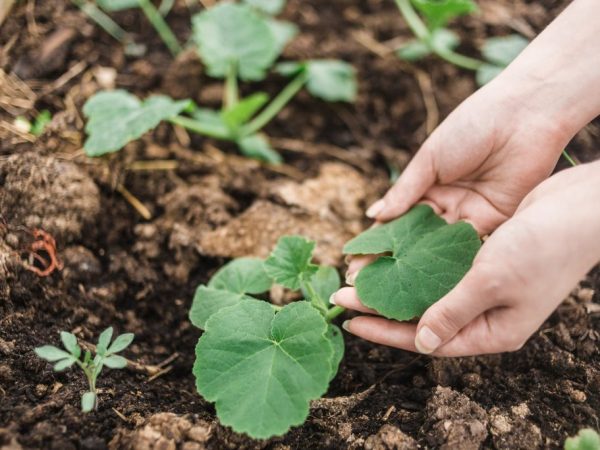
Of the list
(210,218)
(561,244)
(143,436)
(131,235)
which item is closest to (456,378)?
(561,244)

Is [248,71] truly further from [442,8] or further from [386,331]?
[386,331]

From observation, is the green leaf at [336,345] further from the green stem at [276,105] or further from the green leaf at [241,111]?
the green stem at [276,105]

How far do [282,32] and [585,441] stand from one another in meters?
2.54

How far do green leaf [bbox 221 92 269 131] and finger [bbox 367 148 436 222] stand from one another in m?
0.80

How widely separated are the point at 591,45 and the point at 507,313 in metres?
1.14

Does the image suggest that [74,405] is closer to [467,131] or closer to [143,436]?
[143,436]

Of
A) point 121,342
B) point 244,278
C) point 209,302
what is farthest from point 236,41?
point 121,342

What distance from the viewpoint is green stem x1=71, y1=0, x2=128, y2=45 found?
312cm

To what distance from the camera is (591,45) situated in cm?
199

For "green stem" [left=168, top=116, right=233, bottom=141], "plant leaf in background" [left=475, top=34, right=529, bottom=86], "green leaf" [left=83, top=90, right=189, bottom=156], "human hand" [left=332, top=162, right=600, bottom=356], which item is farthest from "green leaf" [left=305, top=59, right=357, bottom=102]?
"human hand" [left=332, top=162, right=600, bottom=356]

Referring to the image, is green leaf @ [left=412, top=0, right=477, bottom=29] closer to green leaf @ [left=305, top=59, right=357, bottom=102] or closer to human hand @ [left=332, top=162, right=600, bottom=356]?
green leaf @ [left=305, top=59, right=357, bottom=102]

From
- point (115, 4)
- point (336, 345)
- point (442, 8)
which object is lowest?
point (336, 345)

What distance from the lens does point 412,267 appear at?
1.81 meters

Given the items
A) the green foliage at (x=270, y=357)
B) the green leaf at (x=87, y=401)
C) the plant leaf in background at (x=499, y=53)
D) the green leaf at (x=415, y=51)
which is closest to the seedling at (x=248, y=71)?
the green leaf at (x=415, y=51)
